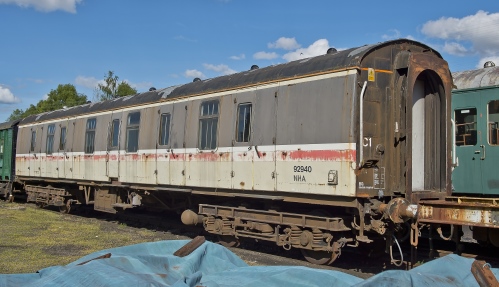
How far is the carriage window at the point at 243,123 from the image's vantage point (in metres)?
10.3

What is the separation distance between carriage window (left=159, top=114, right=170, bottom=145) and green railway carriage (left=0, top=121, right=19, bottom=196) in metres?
12.8

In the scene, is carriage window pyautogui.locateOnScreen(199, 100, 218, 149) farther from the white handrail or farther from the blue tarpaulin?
the blue tarpaulin

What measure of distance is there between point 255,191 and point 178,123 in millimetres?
3219

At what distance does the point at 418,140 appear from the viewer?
9.25 m

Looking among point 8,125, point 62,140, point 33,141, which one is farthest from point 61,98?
point 62,140

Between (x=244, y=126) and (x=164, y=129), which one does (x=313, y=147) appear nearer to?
(x=244, y=126)

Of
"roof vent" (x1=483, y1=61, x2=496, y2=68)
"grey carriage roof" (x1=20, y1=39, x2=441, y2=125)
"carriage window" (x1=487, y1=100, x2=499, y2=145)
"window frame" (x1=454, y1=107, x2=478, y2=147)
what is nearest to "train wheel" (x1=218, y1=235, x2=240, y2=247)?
"grey carriage roof" (x1=20, y1=39, x2=441, y2=125)

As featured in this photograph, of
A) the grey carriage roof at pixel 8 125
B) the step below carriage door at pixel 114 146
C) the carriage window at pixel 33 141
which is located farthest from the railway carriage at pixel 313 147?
the grey carriage roof at pixel 8 125

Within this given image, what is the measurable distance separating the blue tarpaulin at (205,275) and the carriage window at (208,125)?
520cm

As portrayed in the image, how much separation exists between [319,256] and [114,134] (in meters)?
8.10

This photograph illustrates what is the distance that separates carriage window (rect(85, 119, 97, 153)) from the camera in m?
16.1

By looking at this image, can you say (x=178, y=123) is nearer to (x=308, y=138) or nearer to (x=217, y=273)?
(x=308, y=138)

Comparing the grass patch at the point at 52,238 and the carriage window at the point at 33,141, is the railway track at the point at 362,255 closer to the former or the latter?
the grass patch at the point at 52,238

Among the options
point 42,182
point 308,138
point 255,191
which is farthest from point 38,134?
point 308,138
